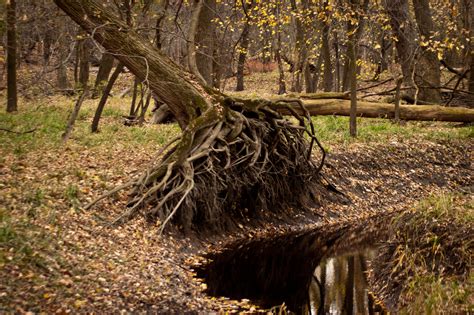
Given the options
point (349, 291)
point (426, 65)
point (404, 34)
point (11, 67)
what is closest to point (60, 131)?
point (11, 67)

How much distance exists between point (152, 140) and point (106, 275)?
7008 mm

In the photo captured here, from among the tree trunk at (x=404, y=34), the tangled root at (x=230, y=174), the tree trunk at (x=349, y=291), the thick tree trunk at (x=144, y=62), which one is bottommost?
the tree trunk at (x=349, y=291)

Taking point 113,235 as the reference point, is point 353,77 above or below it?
above

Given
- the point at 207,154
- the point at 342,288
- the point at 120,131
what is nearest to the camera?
the point at 342,288

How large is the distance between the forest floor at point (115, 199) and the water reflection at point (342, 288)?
1.25 meters

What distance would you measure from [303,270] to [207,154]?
2.75m

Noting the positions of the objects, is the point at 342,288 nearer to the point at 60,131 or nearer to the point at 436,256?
the point at 436,256

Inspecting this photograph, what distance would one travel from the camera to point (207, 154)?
10.2 metres

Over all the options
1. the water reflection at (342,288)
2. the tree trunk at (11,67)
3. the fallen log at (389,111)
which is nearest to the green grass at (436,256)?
the water reflection at (342,288)

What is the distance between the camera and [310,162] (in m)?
12.4

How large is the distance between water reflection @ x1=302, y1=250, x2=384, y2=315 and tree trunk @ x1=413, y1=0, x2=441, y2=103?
1088 centimetres

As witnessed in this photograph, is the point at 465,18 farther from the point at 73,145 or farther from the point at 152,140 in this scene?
the point at 73,145

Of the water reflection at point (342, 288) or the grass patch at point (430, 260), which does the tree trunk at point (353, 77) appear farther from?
the grass patch at point (430, 260)

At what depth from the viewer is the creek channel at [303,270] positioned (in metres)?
8.13
